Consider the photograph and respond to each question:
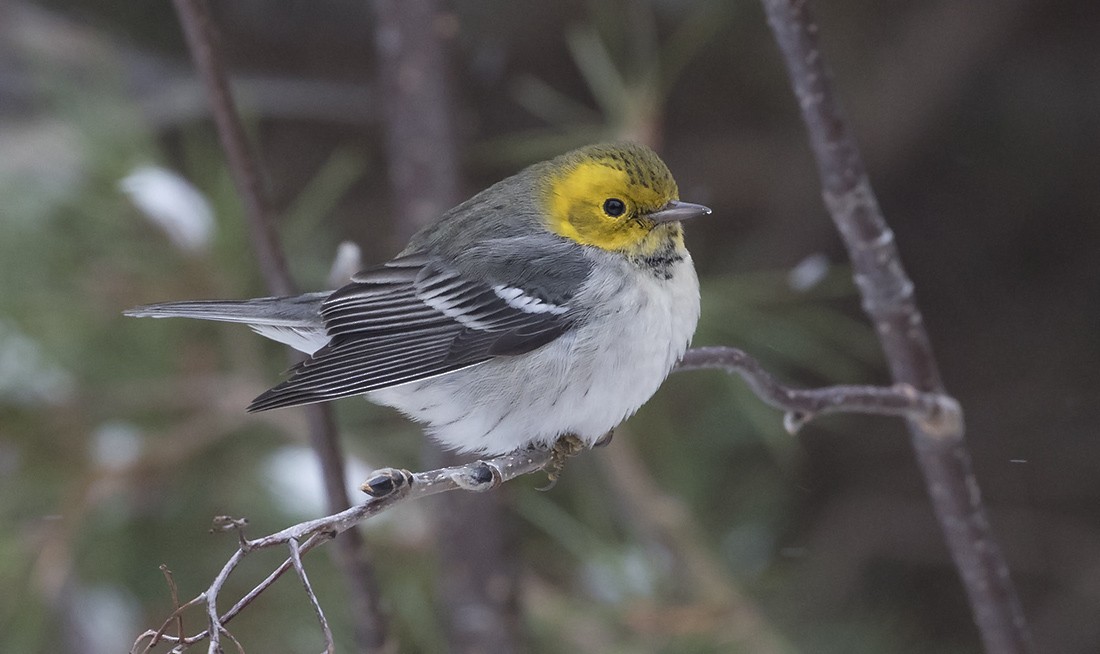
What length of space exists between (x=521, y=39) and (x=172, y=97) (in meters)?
1.11

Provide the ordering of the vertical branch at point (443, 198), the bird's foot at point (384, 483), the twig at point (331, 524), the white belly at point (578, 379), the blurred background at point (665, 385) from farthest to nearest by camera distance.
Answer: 1. the blurred background at point (665, 385)
2. the vertical branch at point (443, 198)
3. the white belly at point (578, 379)
4. the bird's foot at point (384, 483)
5. the twig at point (331, 524)

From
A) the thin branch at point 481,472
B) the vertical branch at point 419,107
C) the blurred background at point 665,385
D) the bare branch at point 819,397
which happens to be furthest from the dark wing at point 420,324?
the blurred background at point 665,385

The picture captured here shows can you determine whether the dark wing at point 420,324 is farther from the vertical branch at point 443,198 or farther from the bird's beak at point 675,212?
the vertical branch at point 443,198

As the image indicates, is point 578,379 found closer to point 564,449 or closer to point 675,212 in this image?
point 564,449

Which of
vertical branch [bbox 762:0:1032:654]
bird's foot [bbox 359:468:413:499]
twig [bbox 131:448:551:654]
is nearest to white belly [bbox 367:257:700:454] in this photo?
vertical branch [bbox 762:0:1032:654]

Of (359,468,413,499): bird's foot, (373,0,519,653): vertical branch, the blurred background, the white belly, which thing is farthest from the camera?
the blurred background

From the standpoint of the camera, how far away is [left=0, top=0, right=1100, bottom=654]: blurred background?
2479 mm

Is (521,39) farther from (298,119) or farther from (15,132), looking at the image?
(15,132)

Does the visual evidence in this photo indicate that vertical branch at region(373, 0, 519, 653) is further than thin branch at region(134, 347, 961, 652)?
Yes

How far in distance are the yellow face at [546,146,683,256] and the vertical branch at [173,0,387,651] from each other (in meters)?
0.51

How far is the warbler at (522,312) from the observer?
1738mm

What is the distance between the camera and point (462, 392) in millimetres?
1819

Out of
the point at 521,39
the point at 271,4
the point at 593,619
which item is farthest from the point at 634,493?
the point at 271,4

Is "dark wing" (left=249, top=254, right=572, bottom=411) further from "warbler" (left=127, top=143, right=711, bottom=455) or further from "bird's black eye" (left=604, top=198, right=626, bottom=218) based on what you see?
"bird's black eye" (left=604, top=198, right=626, bottom=218)
